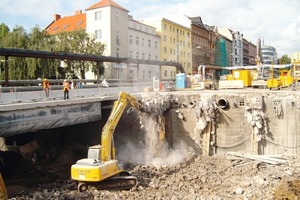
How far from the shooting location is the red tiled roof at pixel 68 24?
181 feet

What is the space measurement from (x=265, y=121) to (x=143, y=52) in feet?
130

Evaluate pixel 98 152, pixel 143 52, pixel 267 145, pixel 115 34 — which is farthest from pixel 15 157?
pixel 143 52

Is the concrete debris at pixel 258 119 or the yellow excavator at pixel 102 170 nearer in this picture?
the yellow excavator at pixel 102 170

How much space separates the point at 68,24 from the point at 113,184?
46.4 m

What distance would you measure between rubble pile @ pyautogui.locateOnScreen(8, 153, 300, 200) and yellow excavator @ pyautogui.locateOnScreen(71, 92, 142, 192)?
17.4 inches

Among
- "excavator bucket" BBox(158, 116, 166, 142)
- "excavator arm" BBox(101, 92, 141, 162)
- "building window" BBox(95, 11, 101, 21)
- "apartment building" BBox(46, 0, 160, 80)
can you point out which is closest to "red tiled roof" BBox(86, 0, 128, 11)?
"apartment building" BBox(46, 0, 160, 80)

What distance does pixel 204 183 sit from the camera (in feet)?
56.2

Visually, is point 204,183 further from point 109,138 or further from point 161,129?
point 161,129

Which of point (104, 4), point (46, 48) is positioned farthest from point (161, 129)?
point (104, 4)

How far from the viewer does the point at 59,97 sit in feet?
67.4

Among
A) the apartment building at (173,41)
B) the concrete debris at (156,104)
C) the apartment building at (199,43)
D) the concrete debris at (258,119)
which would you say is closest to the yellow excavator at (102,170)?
the concrete debris at (156,104)

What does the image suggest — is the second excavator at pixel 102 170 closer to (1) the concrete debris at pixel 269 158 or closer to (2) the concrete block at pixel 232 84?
(1) the concrete debris at pixel 269 158

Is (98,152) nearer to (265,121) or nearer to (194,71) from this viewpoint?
(265,121)

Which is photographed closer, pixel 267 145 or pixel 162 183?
pixel 162 183
